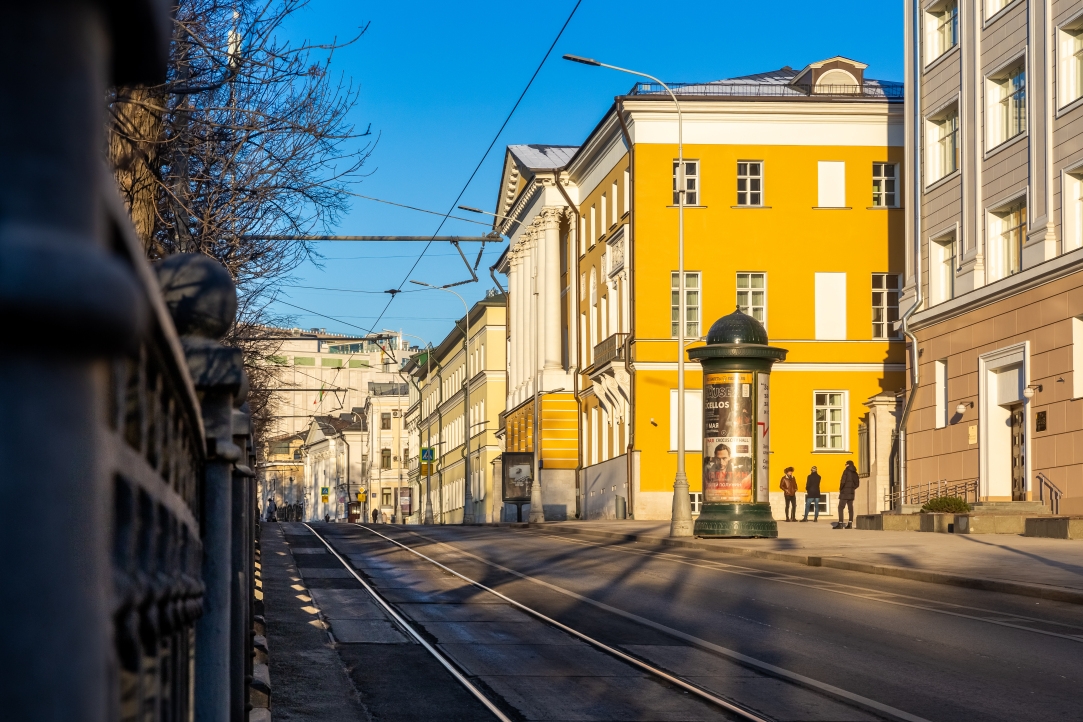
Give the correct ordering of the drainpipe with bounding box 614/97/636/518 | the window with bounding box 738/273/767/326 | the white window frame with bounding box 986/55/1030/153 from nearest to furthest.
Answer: the white window frame with bounding box 986/55/1030/153 < the drainpipe with bounding box 614/97/636/518 < the window with bounding box 738/273/767/326

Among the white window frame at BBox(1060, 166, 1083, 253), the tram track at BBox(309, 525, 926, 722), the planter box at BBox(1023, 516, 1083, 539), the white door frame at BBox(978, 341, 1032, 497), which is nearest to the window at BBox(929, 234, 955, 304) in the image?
the white door frame at BBox(978, 341, 1032, 497)

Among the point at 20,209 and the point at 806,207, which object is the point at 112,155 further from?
the point at 806,207

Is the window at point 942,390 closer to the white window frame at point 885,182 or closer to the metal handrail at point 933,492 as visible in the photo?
the metal handrail at point 933,492

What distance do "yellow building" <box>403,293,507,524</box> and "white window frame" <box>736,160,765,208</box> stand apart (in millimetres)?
22564

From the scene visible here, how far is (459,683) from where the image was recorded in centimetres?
984

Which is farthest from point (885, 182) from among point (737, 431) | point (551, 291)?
point (737, 431)

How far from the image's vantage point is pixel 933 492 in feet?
113

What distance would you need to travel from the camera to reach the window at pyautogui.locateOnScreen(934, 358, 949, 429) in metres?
34.6

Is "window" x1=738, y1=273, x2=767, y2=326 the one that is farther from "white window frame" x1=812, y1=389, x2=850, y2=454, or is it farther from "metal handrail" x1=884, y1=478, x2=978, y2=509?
"metal handrail" x1=884, y1=478, x2=978, y2=509

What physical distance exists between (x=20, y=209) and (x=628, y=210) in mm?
47070

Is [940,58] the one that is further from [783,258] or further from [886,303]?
[886,303]

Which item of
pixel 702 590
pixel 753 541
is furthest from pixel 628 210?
pixel 702 590

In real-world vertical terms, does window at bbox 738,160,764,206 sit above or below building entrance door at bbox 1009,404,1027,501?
above

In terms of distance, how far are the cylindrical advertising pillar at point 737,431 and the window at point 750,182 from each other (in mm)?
19548
